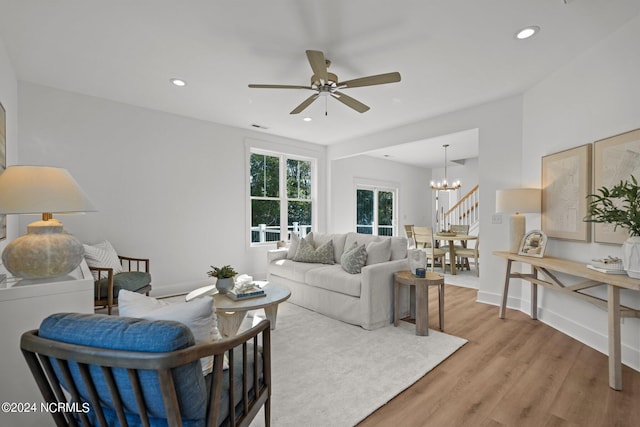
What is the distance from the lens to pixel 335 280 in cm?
336

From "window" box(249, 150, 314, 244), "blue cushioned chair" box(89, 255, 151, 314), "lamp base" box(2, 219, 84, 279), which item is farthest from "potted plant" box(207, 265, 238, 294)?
"window" box(249, 150, 314, 244)

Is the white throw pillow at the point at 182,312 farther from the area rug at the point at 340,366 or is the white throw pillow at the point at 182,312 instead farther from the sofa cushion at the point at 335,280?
the sofa cushion at the point at 335,280

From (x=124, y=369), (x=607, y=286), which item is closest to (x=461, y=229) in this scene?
(x=607, y=286)

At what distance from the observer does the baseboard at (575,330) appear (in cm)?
233

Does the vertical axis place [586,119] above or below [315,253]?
above

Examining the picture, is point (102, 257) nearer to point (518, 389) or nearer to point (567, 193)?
point (518, 389)

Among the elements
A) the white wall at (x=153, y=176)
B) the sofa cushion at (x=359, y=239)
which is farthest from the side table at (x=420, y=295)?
the white wall at (x=153, y=176)

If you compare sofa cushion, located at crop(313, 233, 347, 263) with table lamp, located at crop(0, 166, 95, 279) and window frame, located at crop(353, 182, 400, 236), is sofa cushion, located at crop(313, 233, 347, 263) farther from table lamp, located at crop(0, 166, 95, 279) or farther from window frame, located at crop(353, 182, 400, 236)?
table lamp, located at crop(0, 166, 95, 279)

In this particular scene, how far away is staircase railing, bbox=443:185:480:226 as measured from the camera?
7.37 m

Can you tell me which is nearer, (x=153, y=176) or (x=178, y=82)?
(x=178, y=82)

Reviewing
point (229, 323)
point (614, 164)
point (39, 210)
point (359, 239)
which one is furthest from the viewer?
point (359, 239)

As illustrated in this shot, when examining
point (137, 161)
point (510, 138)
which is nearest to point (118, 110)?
point (137, 161)

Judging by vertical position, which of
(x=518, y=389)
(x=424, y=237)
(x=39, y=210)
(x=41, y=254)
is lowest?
(x=518, y=389)

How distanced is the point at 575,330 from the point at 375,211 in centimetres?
507
